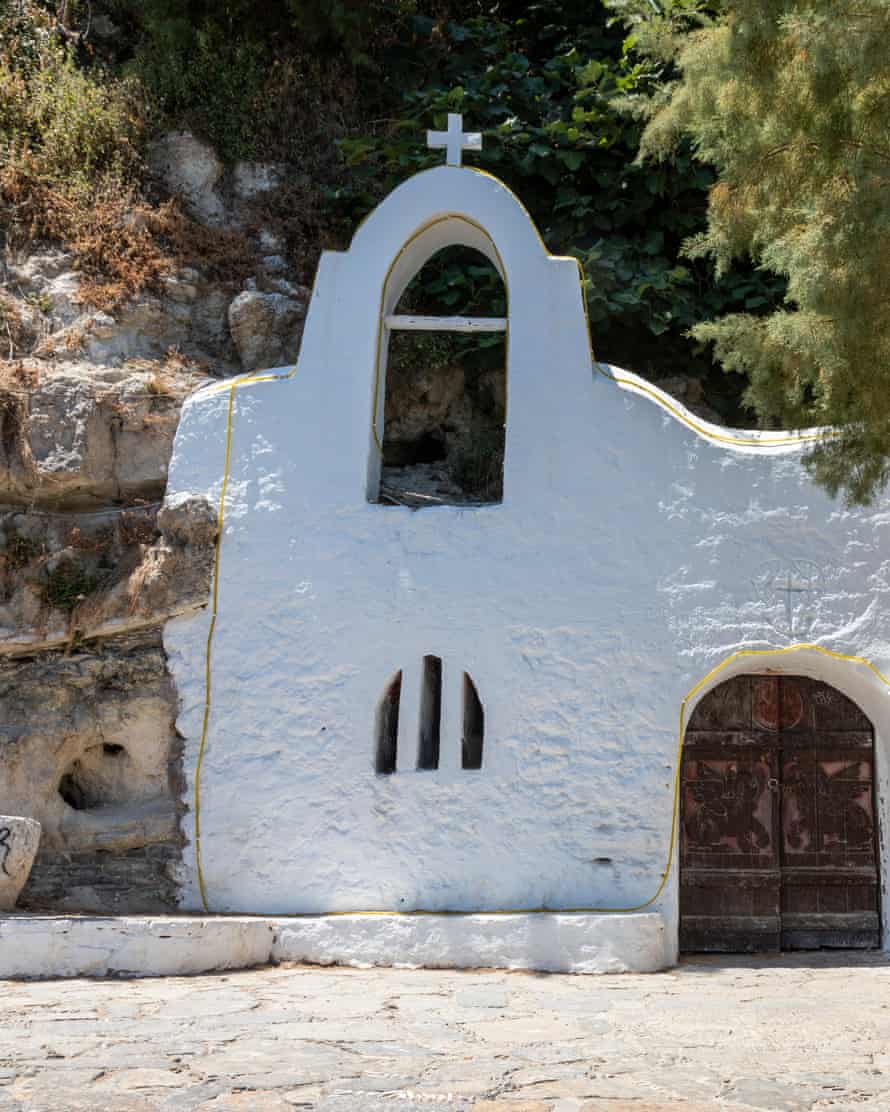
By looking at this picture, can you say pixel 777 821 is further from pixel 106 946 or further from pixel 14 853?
pixel 14 853

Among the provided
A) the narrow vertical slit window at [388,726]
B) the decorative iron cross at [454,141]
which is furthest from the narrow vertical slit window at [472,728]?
the decorative iron cross at [454,141]

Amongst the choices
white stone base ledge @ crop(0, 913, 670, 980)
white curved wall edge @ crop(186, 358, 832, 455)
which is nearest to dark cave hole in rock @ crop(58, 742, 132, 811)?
white stone base ledge @ crop(0, 913, 670, 980)

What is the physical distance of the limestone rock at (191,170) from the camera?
43.1 feet

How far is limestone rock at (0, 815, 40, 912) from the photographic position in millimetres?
8344

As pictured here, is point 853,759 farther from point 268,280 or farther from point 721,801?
point 268,280

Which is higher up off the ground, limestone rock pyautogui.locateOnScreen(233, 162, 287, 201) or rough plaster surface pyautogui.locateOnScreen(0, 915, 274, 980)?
limestone rock pyautogui.locateOnScreen(233, 162, 287, 201)

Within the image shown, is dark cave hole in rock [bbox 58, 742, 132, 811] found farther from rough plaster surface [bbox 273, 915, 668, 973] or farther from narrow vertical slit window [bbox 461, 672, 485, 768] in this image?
narrow vertical slit window [bbox 461, 672, 485, 768]

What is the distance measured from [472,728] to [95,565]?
3212 millimetres

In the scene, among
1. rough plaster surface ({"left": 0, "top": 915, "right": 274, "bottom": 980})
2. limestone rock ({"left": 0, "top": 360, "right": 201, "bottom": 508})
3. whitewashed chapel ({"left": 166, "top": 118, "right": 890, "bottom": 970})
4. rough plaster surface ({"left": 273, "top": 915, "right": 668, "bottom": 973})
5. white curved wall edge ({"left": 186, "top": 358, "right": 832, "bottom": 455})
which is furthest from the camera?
limestone rock ({"left": 0, "top": 360, "right": 201, "bottom": 508})

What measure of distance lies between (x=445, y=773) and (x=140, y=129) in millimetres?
7611

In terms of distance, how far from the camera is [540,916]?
8695mm

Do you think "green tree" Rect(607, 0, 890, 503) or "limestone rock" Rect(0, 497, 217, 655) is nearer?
"green tree" Rect(607, 0, 890, 503)

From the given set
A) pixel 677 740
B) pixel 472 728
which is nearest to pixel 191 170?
pixel 472 728

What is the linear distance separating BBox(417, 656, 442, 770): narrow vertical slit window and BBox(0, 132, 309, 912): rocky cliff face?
1759 mm
